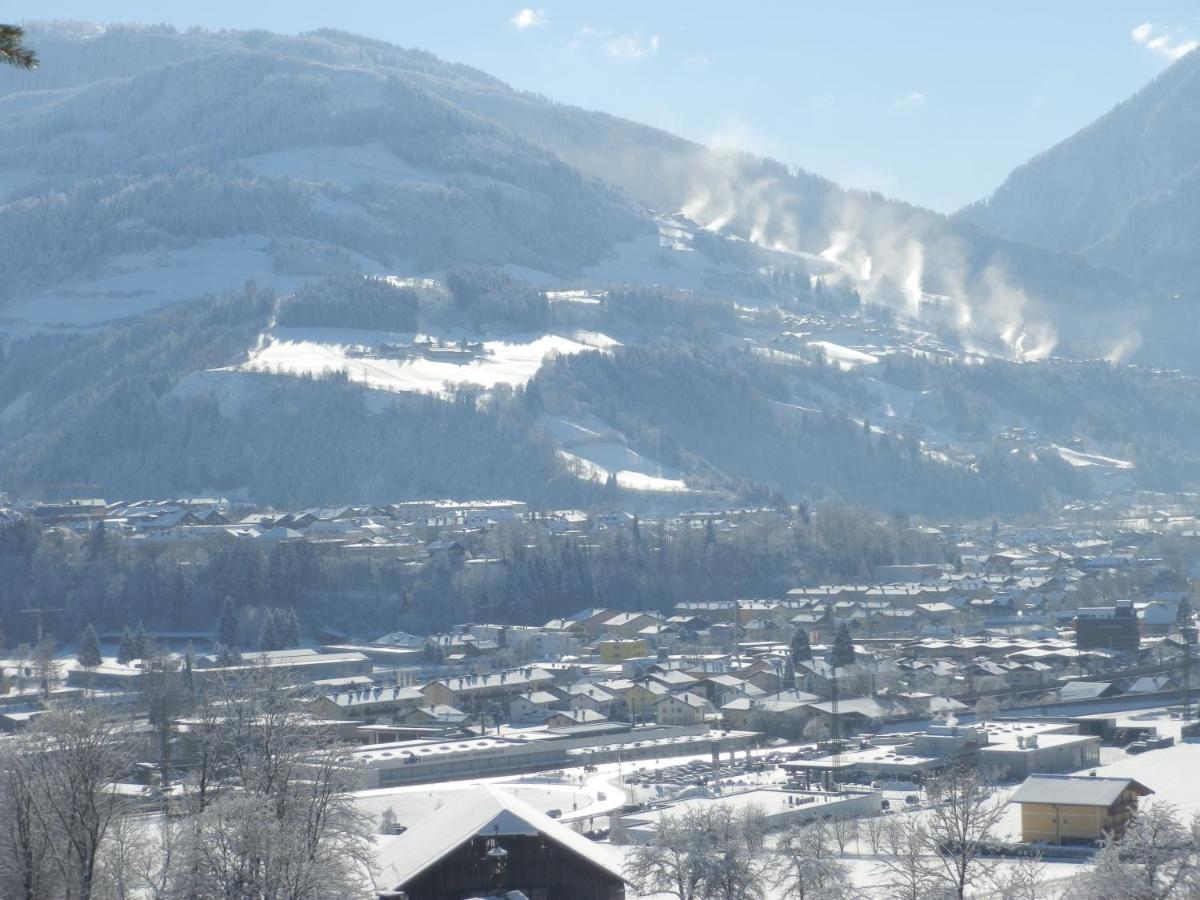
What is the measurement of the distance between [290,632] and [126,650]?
5436mm

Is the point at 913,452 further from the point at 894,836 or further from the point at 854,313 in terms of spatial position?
Result: the point at 894,836

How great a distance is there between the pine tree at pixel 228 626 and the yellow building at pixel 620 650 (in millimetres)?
11291

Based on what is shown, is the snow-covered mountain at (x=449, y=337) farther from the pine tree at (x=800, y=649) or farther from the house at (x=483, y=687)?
the house at (x=483, y=687)

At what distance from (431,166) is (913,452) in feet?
208

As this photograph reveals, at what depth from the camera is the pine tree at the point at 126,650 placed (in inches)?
2438

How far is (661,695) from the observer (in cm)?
5453

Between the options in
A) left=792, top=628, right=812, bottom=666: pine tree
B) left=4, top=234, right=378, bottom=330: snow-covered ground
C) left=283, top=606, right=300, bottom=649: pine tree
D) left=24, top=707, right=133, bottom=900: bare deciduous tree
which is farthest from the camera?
left=4, top=234, right=378, bottom=330: snow-covered ground

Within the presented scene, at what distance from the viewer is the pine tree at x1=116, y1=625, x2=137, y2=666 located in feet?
203

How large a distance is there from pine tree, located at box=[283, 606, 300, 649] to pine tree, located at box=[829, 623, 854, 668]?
55.5 ft

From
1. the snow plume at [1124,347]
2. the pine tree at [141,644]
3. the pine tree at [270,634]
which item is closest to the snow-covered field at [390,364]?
the pine tree at [270,634]

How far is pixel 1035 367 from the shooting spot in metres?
155

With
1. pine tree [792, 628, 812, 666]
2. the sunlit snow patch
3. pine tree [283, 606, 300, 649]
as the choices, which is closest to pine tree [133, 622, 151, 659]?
pine tree [283, 606, 300, 649]

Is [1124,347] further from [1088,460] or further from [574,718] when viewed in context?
[574,718]

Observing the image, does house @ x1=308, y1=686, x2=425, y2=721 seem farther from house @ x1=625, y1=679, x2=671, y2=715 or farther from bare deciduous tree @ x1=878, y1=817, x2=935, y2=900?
bare deciduous tree @ x1=878, y1=817, x2=935, y2=900
